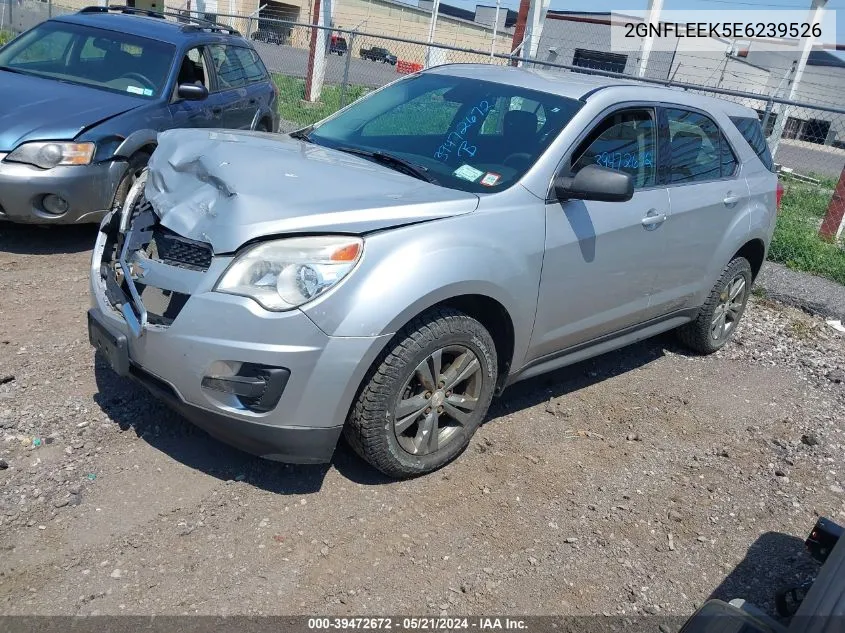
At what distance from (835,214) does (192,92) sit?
276 inches

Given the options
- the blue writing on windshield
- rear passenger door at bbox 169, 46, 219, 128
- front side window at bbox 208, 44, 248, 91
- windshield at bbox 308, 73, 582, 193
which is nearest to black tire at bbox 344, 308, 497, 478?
windshield at bbox 308, 73, 582, 193

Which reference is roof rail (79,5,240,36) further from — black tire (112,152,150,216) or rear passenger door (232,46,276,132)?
black tire (112,152,150,216)

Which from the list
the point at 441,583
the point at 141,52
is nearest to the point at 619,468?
the point at 441,583

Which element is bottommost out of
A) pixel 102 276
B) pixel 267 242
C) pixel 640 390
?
pixel 640 390

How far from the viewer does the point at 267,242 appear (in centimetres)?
299

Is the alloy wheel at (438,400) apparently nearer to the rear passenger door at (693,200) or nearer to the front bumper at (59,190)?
the rear passenger door at (693,200)

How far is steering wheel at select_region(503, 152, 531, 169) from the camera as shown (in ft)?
12.3

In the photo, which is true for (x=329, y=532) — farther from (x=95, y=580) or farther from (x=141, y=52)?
(x=141, y=52)

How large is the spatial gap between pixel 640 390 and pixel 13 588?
12.1ft

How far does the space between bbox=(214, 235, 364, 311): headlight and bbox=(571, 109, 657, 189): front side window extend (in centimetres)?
147

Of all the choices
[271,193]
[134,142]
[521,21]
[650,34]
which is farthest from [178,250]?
[650,34]

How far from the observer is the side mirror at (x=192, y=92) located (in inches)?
251

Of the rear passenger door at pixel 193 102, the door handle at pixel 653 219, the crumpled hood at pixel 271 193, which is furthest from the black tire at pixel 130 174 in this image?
the door handle at pixel 653 219

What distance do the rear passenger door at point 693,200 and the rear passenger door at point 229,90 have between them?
433 centimetres
